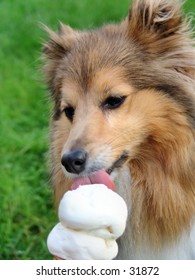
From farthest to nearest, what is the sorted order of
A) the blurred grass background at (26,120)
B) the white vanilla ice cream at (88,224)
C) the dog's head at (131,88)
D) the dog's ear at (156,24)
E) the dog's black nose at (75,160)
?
1. the blurred grass background at (26,120)
2. the dog's ear at (156,24)
3. the dog's head at (131,88)
4. the dog's black nose at (75,160)
5. the white vanilla ice cream at (88,224)

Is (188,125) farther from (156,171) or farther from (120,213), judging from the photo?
(120,213)

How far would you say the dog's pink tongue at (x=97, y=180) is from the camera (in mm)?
3361

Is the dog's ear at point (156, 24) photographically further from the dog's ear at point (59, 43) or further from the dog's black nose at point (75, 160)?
the dog's black nose at point (75, 160)

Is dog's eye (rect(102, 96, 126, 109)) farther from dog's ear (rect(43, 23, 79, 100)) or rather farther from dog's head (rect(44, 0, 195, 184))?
dog's ear (rect(43, 23, 79, 100))

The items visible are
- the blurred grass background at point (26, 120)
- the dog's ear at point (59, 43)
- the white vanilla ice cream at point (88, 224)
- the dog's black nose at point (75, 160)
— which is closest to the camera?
the white vanilla ice cream at point (88, 224)

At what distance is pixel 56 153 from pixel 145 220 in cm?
60

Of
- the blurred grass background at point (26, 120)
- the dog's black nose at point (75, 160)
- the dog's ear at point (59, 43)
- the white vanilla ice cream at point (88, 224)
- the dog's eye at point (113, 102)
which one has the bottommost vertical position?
the blurred grass background at point (26, 120)

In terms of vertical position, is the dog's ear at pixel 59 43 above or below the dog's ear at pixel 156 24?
below

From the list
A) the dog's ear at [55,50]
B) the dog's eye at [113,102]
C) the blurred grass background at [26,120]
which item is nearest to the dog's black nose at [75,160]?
the dog's eye at [113,102]

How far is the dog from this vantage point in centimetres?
347

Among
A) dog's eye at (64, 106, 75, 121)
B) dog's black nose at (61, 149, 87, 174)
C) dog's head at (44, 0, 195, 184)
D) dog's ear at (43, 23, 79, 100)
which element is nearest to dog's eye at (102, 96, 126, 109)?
dog's head at (44, 0, 195, 184)

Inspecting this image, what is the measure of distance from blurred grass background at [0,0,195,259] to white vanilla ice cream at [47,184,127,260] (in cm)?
116

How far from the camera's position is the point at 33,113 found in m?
6.16

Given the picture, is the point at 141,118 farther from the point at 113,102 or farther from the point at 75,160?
the point at 75,160
